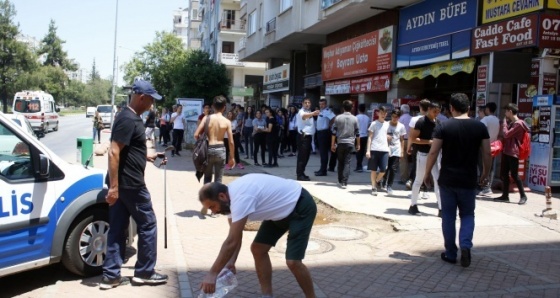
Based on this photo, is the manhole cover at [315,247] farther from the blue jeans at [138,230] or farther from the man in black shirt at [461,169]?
the blue jeans at [138,230]

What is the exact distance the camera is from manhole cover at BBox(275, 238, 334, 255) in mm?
6211

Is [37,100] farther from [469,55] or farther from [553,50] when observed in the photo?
[553,50]

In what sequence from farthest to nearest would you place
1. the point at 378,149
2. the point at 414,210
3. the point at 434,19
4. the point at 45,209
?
the point at 434,19 → the point at 378,149 → the point at 414,210 → the point at 45,209

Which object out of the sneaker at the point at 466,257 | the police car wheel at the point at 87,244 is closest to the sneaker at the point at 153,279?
the police car wheel at the point at 87,244

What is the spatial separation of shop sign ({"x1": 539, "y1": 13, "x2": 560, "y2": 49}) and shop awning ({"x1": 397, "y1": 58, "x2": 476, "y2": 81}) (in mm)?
2195

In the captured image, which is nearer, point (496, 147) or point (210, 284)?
point (210, 284)

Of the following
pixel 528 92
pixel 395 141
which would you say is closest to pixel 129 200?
pixel 395 141

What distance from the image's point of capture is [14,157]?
488cm

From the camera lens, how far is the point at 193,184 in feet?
38.2

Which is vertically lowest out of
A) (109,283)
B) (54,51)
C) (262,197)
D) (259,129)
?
(109,283)

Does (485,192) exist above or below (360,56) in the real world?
below

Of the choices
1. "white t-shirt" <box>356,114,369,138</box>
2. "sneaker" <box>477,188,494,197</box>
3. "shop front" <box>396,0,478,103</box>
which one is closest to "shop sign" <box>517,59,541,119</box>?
"shop front" <box>396,0,478,103</box>

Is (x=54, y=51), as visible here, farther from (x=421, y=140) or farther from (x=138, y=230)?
(x=138, y=230)

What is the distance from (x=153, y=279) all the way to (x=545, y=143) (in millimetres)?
8438
